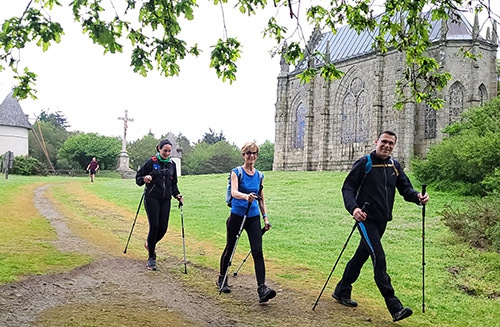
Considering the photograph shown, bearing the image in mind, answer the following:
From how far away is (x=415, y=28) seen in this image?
705 centimetres

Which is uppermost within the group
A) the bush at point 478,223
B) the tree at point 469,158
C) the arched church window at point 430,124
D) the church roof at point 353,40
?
the church roof at point 353,40

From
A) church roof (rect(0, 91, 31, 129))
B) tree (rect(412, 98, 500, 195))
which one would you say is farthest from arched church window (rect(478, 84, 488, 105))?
church roof (rect(0, 91, 31, 129))

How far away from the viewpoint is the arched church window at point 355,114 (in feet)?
138

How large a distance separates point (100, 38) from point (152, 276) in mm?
3786

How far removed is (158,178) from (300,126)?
4099 cm

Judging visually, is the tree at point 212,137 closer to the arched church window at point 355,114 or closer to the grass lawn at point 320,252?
the arched church window at point 355,114

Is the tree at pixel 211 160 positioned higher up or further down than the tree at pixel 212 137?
further down

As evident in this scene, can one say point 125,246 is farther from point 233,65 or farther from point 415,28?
point 415,28

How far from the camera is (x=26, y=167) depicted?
1735 inches

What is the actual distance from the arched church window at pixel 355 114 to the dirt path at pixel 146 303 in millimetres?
35949

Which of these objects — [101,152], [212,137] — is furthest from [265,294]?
[212,137]

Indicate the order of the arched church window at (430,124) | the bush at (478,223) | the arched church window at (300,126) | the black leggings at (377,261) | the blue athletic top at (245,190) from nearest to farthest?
the black leggings at (377,261)
the blue athletic top at (245,190)
the bush at (478,223)
the arched church window at (430,124)
the arched church window at (300,126)

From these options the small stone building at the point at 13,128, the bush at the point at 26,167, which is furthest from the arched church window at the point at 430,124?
the small stone building at the point at 13,128

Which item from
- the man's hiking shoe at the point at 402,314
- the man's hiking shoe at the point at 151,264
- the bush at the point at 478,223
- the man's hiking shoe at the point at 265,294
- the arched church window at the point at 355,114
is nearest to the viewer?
the man's hiking shoe at the point at 402,314
